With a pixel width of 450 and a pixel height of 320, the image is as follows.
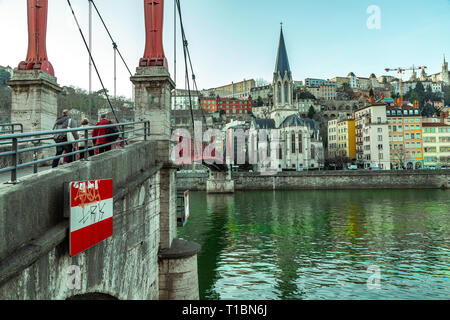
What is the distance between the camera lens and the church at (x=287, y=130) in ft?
283

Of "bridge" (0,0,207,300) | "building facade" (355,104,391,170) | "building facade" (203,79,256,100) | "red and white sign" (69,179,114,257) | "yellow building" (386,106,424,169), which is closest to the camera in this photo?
"bridge" (0,0,207,300)

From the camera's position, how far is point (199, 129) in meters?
32.6

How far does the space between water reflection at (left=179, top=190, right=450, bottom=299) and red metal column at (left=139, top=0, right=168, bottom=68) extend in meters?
7.58

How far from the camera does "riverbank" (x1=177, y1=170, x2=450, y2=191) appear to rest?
202ft

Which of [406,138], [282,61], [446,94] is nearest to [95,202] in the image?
[406,138]

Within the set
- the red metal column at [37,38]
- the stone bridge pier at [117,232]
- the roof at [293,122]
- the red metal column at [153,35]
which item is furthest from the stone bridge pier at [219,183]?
the red metal column at [153,35]

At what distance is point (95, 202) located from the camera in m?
5.04

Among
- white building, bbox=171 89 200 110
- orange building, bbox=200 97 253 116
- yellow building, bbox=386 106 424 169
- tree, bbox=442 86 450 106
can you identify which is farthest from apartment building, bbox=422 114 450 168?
tree, bbox=442 86 450 106

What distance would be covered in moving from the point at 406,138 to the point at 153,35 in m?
83.8

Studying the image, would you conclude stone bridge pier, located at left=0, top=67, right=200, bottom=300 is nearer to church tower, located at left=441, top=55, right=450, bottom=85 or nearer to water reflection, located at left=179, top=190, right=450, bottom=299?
water reflection, located at left=179, top=190, right=450, bottom=299

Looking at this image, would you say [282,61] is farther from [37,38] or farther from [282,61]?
[37,38]
